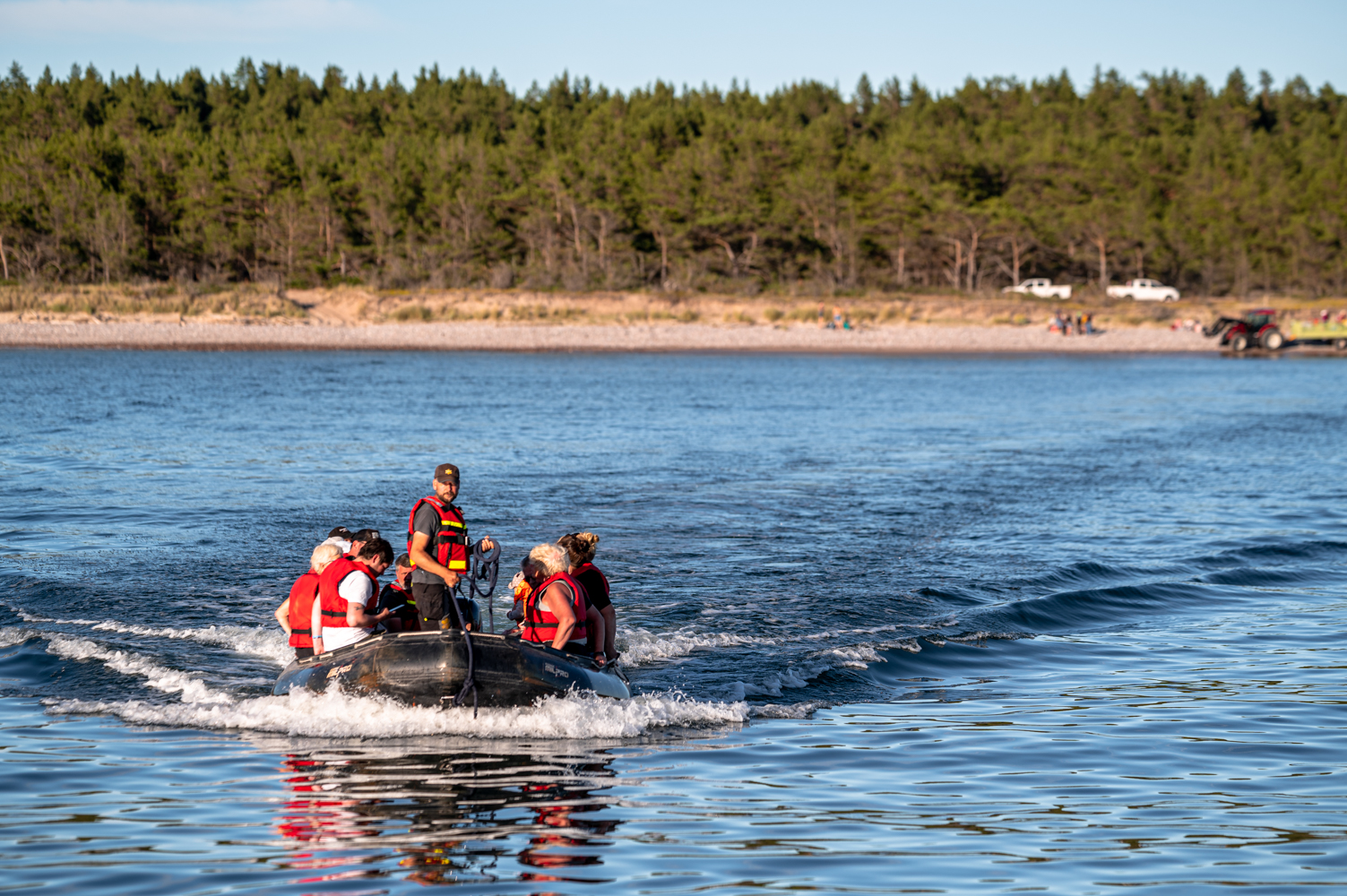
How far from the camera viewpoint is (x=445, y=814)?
705cm

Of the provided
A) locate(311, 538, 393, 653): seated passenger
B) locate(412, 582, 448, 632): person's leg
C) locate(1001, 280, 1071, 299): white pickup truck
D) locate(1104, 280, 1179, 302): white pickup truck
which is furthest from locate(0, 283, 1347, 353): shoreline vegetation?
locate(412, 582, 448, 632): person's leg

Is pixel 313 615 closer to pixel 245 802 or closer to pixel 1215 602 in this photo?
pixel 245 802

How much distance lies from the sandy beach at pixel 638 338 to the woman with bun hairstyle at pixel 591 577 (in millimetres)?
55251

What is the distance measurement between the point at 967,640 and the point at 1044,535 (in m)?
6.24

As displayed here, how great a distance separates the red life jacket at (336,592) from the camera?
906 cm

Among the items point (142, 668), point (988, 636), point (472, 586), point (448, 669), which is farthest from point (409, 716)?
point (988, 636)

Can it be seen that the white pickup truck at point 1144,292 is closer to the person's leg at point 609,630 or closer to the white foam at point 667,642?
the white foam at point 667,642

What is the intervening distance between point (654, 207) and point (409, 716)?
79977mm

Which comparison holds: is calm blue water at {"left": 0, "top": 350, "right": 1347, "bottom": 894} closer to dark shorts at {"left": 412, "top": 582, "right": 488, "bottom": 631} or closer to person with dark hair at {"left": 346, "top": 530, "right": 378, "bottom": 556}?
dark shorts at {"left": 412, "top": 582, "right": 488, "bottom": 631}

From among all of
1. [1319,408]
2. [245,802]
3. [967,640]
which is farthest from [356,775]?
[1319,408]

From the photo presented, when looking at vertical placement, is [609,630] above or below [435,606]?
below

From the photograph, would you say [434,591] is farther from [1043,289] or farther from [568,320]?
[1043,289]

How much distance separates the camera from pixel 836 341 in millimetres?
68875

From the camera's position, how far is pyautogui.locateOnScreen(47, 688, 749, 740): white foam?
8773mm
